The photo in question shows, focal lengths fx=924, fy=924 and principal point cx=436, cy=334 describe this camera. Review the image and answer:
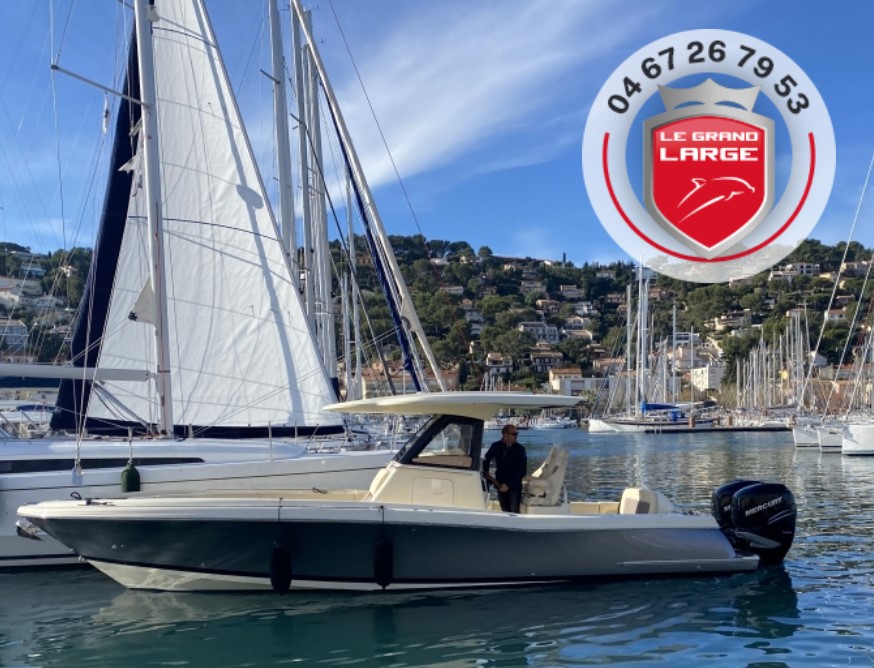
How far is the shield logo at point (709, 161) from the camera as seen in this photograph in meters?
22.5

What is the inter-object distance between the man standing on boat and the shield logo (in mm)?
13328

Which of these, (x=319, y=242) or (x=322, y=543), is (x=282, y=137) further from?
(x=322, y=543)

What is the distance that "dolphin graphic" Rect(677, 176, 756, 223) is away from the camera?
74.6ft

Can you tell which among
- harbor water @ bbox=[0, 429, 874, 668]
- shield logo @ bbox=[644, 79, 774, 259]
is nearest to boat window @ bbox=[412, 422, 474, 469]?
harbor water @ bbox=[0, 429, 874, 668]

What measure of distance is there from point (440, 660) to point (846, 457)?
35.4 meters

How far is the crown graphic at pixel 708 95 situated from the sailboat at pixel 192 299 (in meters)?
11.4

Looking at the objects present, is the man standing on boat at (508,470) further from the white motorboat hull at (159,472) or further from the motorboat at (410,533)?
the white motorboat hull at (159,472)

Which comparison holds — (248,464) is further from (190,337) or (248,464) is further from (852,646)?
(852,646)

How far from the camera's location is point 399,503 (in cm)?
1072

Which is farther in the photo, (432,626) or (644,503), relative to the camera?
(644,503)

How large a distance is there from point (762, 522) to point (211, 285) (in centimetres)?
974

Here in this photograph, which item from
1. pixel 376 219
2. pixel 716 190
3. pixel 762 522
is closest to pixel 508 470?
pixel 762 522

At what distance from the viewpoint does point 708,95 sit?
22.3 metres

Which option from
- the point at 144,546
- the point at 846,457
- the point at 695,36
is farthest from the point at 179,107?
the point at 846,457
